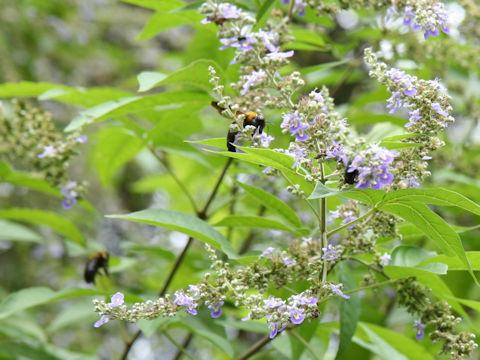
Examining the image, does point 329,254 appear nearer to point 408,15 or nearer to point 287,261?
point 287,261

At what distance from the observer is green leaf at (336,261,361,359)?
6.31ft

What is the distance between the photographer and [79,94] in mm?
2453

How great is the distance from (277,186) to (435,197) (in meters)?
1.90

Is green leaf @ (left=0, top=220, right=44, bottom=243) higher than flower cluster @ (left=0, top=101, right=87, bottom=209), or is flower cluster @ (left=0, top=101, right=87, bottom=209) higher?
flower cluster @ (left=0, top=101, right=87, bottom=209)

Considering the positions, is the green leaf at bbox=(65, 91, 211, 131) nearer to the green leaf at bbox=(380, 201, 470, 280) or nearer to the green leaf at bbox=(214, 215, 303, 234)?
the green leaf at bbox=(214, 215, 303, 234)

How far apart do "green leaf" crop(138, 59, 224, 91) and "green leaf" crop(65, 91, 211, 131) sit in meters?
0.12

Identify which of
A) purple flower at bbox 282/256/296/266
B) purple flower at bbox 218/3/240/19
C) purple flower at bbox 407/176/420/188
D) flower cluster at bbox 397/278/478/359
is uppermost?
purple flower at bbox 218/3/240/19

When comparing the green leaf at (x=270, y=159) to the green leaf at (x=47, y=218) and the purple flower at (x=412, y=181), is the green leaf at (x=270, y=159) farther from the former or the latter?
the green leaf at (x=47, y=218)

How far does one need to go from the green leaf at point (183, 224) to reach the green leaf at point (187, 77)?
1.41 ft

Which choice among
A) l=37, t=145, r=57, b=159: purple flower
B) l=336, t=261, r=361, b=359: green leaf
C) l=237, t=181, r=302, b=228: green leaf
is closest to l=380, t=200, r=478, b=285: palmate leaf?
l=336, t=261, r=361, b=359: green leaf

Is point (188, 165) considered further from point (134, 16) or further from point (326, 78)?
point (134, 16)

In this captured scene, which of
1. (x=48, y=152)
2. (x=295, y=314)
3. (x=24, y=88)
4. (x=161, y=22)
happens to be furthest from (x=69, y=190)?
(x=295, y=314)

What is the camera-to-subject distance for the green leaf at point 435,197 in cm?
150

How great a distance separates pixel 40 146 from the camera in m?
2.59
